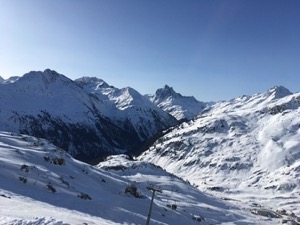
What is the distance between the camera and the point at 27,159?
2985 inches

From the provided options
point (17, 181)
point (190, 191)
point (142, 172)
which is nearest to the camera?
point (17, 181)

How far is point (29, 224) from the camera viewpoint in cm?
3162

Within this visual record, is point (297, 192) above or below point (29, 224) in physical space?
above

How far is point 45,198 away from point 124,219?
11.1 metres

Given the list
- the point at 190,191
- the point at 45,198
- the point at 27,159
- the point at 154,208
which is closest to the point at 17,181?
the point at 45,198

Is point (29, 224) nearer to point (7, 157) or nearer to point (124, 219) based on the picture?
point (124, 219)

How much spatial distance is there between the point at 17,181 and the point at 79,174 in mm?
22625

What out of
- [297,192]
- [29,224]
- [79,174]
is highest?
[297,192]

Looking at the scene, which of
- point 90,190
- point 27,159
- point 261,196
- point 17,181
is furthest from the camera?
point 261,196

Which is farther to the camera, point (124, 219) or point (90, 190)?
point (90, 190)

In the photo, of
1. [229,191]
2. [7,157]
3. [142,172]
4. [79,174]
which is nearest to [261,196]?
[229,191]

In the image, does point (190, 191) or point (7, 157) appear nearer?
point (7, 157)

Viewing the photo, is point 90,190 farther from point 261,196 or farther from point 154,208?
point 261,196

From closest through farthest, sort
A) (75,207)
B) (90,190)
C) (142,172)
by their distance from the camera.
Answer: (75,207) < (90,190) < (142,172)
